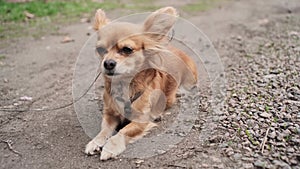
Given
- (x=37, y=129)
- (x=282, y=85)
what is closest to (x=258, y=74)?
(x=282, y=85)

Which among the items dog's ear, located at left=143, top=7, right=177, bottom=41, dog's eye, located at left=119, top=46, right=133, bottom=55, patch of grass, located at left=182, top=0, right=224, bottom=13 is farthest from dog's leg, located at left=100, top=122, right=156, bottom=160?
patch of grass, located at left=182, top=0, right=224, bottom=13

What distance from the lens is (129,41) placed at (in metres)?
2.88

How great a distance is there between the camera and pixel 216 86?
4035mm

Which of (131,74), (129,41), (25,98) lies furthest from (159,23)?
(25,98)

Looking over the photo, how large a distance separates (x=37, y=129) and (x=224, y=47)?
3437 millimetres

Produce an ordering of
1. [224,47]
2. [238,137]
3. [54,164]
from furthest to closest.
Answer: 1. [224,47]
2. [238,137]
3. [54,164]

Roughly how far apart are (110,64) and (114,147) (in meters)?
0.64

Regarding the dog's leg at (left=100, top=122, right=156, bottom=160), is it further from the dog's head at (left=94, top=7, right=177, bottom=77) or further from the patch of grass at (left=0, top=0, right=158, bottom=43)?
the patch of grass at (left=0, top=0, right=158, bottom=43)

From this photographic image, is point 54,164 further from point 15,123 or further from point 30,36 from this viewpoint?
point 30,36

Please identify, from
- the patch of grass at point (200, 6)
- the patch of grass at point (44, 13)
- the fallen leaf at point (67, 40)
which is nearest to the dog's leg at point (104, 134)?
the fallen leaf at point (67, 40)

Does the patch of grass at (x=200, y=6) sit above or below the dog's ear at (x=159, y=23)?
below

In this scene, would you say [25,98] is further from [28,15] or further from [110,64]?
[28,15]

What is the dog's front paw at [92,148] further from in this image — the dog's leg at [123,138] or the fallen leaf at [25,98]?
the fallen leaf at [25,98]

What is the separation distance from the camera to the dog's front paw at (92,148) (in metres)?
2.77
